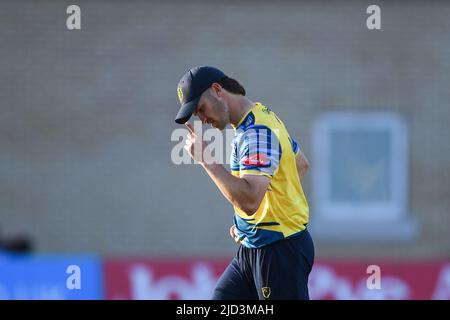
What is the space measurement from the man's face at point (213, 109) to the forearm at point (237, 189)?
0.39m

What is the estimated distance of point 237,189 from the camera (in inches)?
214

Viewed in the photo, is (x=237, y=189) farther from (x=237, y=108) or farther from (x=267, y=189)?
(x=237, y=108)

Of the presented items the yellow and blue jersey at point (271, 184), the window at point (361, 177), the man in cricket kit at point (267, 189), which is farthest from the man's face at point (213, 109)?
the window at point (361, 177)

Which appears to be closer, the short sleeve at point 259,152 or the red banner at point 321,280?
the short sleeve at point 259,152

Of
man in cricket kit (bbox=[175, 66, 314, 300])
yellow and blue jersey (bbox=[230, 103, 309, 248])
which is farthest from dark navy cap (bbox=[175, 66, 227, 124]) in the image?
yellow and blue jersey (bbox=[230, 103, 309, 248])

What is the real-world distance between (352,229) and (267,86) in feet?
7.63

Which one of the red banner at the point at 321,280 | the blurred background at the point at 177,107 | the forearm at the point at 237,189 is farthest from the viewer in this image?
the blurred background at the point at 177,107

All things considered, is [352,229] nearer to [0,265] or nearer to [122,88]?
[122,88]

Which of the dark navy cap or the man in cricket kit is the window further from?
the dark navy cap

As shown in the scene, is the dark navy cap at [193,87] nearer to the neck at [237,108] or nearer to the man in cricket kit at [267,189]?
the man in cricket kit at [267,189]

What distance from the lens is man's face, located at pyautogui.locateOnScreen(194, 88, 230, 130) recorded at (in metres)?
5.74

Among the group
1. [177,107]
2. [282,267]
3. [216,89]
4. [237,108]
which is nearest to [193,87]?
[216,89]

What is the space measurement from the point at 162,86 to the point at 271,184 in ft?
24.7

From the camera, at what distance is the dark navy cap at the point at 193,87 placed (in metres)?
5.70
